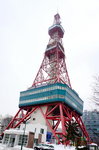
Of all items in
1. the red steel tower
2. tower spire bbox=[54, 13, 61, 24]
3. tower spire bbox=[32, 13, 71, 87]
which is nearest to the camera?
the red steel tower

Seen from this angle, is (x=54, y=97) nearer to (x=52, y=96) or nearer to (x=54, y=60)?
(x=52, y=96)

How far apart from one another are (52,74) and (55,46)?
57.4ft

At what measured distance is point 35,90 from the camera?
220ft

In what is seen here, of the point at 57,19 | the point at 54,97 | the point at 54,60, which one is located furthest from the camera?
the point at 57,19

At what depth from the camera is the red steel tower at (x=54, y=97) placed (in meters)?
57.7

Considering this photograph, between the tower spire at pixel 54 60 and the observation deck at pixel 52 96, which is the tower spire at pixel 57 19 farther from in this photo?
the observation deck at pixel 52 96

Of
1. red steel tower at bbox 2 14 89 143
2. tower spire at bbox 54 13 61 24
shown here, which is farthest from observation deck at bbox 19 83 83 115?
tower spire at bbox 54 13 61 24

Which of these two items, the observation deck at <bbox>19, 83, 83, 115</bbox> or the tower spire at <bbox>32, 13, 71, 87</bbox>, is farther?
the tower spire at <bbox>32, 13, 71, 87</bbox>

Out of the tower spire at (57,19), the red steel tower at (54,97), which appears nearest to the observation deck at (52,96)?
the red steel tower at (54,97)

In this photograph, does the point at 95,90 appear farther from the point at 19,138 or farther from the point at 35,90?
the point at 35,90

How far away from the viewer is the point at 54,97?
191ft

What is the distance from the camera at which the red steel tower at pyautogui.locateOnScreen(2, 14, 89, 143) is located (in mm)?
57734

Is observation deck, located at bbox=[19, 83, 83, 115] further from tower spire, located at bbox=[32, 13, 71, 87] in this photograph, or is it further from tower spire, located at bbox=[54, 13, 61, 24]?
tower spire, located at bbox=[54, 13, 61, 24]

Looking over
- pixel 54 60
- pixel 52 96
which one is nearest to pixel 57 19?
pixel 54 60
